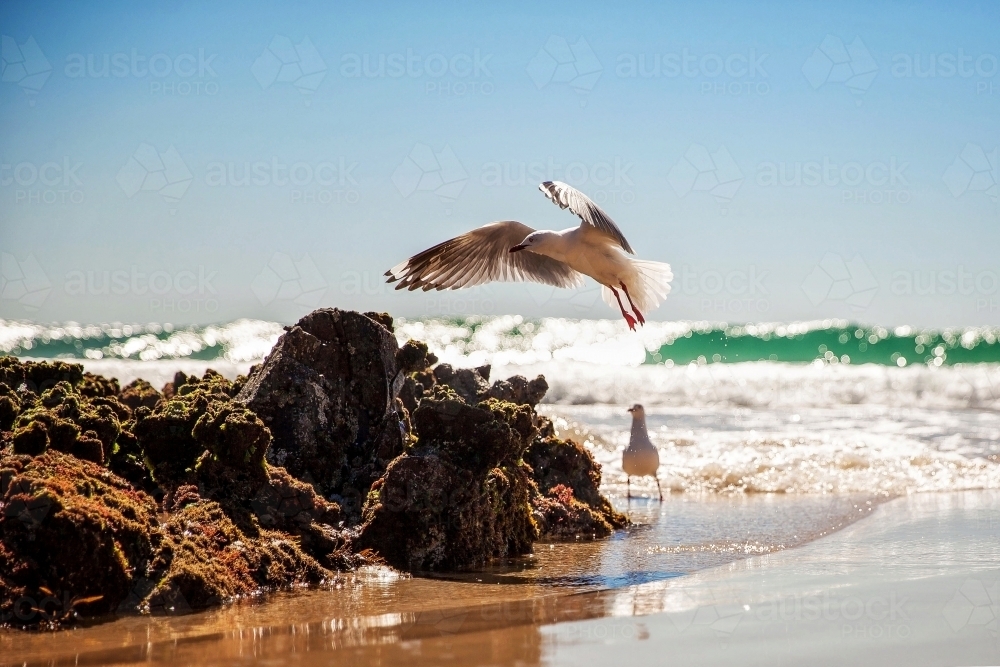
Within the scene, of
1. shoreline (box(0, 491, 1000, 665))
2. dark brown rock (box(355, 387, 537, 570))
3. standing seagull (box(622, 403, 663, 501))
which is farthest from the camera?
standing seagull (box(622, 403, 663, 501))

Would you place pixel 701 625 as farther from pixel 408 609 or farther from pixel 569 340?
pixel 569 340

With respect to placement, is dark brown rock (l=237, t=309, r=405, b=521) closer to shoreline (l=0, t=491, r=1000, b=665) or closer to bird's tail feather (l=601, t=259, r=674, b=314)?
shoreline (l=0, t=491, r=1000, b=665)

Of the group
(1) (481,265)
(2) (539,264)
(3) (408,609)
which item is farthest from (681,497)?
(3) (408,609)

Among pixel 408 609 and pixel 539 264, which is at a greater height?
pixel 539 264

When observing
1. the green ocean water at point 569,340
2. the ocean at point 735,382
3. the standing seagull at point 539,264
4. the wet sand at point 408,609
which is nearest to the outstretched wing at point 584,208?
the standing seagull at point 539,264

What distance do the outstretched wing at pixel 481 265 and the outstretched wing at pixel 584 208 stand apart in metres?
1.37

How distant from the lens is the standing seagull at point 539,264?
7758 mm

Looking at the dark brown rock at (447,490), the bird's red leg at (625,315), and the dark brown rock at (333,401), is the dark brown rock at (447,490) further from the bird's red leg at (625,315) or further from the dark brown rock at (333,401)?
the bird's red leg at (625,315)

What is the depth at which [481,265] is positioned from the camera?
27.4 feet

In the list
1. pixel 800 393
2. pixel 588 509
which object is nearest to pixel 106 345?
pixel 800 393

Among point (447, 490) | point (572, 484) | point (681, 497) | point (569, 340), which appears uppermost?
point (569, 340)

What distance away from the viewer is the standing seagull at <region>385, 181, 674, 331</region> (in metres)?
7.76

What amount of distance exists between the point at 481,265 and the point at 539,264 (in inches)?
24.3

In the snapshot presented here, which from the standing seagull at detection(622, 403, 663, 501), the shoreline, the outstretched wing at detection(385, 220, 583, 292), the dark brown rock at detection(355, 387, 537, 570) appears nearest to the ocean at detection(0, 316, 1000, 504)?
the standing seagull at detection(622, 403, 663, 501)
